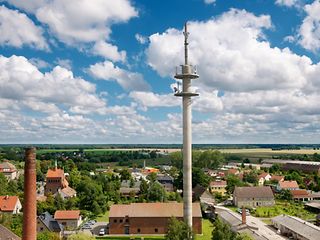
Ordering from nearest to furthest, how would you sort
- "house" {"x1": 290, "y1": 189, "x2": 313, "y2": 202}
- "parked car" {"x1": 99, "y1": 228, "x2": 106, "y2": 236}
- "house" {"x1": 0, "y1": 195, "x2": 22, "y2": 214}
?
"parked car" {"x1": 99, "y1": 228, "x2": 106, "y2": 236} < "house" {"x1": 0, "y1": 195, "x2": 22, "y2": 214} < "house" {"x1": 290, "y1": 189, "x2": 313, "y2": 202}

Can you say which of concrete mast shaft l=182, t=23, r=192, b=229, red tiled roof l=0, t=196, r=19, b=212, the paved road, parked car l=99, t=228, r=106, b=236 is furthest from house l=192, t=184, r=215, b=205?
concrete mast shaft l=182, t=23, r=192, b=229

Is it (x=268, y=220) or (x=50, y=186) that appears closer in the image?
(x=268, y=220)

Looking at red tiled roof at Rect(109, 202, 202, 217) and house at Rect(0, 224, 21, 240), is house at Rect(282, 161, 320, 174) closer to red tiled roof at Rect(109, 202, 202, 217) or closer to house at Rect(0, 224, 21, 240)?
red tiled roof at Rect(109, 202, 202, 217)

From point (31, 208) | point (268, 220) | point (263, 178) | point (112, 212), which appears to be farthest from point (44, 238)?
point (263, 178)

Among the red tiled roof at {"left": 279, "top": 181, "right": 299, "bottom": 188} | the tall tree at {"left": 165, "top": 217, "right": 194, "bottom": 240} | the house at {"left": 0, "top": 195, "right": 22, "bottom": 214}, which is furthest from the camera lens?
the red tiled roof at {"left": 279, "top": 181, "right": 299, "bottom": 188}

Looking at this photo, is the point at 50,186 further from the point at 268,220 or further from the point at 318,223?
the point at 318,223

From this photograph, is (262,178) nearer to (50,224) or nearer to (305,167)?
(305,167)

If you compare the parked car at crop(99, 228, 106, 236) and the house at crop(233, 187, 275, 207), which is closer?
the parked car at crop(99, 228, 106, 236)
